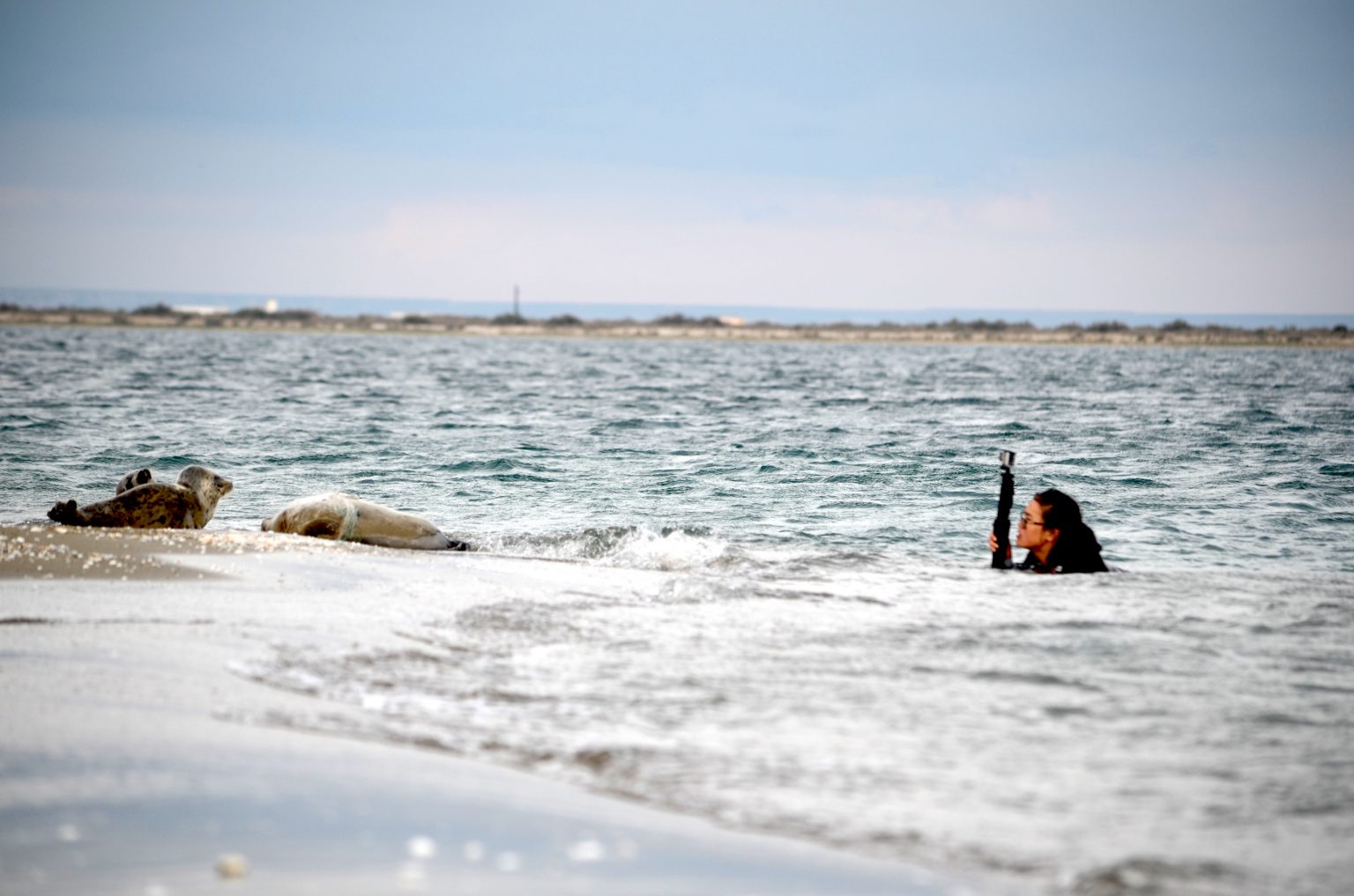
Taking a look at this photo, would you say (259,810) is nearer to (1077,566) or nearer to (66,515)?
(1077,566)

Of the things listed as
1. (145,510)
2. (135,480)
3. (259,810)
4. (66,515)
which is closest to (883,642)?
(259,810)

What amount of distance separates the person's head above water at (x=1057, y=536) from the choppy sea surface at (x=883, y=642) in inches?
14.2

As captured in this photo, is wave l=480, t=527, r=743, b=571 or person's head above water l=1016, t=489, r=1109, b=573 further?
wave l=480, t=527, r=743, b=571

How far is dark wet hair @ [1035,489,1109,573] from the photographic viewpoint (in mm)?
10344

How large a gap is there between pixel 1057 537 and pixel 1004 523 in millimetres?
555

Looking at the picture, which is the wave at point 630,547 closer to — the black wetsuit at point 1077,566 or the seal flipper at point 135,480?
the black wetsuit at point 1077,566

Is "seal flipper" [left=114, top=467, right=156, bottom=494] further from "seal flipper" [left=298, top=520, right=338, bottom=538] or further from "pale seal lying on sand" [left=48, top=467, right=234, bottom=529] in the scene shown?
"seal flipper" [left=298, top=520, right=338, bottom=538]

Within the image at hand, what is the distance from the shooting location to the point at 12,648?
21.3 feet

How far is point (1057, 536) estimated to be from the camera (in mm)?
10352

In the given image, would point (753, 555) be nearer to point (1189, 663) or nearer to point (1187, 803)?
point (1189, 663)

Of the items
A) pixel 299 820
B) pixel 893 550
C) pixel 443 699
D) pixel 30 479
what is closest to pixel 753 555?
pixel 893 550

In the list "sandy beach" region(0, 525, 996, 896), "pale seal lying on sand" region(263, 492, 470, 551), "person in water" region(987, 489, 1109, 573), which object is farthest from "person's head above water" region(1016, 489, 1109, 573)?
"sandy beach" region(0, 525, 996, 896)

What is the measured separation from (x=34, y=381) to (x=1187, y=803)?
142 feet

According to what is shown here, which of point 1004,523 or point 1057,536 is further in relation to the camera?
point 1004,523
